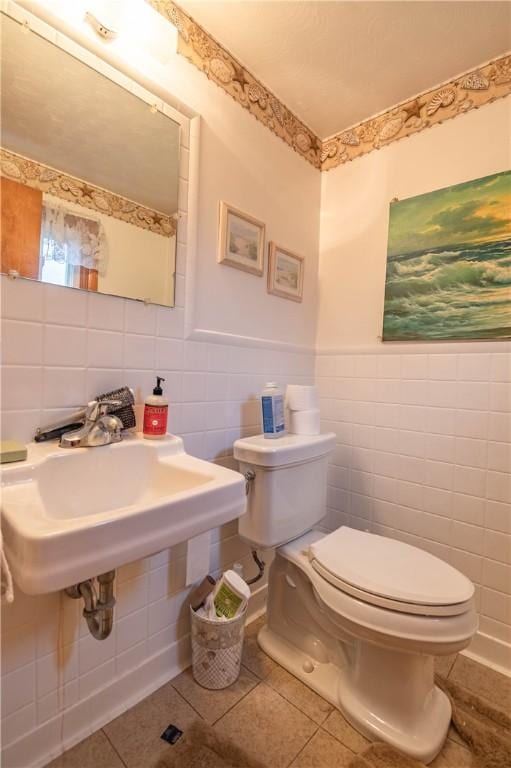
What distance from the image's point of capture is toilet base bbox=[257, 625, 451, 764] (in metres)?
0.89

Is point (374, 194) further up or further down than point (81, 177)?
further up

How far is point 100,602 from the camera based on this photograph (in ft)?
2.55

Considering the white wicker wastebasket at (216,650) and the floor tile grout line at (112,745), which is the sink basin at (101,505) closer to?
the white wicker wastebasket at (216,650)

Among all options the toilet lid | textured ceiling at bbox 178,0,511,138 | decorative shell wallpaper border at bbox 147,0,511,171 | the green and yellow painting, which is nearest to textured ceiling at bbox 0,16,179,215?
decorative shell wallpaper border at bbox 147,0,511,171

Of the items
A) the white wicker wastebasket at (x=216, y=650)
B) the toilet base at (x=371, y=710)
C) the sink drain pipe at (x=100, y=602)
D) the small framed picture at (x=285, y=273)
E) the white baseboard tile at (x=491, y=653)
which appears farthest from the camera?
the small framed picture at (x=285, y=273)

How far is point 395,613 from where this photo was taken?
842 millimetres

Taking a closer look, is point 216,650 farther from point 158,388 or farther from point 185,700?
point 158,388

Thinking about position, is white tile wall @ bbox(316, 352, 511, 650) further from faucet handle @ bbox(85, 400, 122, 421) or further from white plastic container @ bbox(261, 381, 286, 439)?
faucet handle @ bbox(85, 400, 122, 421)

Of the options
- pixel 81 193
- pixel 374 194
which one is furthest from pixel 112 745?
pixel 374 194

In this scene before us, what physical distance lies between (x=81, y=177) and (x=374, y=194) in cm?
122

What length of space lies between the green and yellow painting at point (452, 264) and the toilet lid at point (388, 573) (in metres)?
0.82

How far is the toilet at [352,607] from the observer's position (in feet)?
2.76

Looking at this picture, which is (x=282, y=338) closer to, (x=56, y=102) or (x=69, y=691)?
(x=56, y=102)

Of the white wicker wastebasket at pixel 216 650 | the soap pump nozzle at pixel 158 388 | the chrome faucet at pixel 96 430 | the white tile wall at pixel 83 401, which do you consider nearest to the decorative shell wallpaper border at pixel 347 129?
the white tile wall at pixel 83 401
